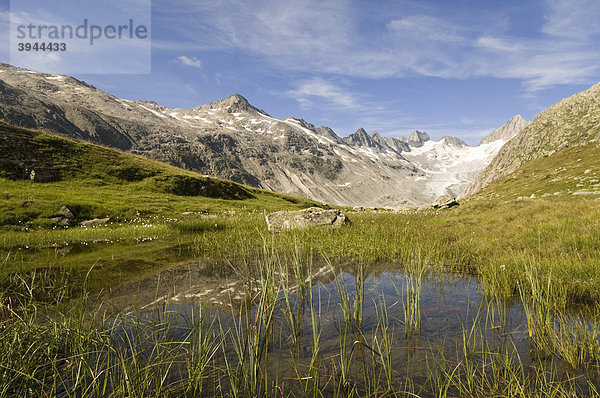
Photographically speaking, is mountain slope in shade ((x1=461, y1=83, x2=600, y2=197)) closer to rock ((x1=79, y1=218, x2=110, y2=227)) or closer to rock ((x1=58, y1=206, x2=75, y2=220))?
rock ((x1=79, y1=218, x2=110, y2=227))

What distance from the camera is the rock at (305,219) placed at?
20.3 metres

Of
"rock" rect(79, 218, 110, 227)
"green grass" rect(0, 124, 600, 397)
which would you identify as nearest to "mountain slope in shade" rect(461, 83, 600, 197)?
"green grass" rect(0, 124, 600, 397)

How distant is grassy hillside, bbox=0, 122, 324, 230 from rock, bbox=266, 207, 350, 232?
1595 centimetres

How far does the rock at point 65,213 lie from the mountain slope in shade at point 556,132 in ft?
312

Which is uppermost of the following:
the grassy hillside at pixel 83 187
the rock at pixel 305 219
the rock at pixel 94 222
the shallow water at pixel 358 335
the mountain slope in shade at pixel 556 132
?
the mountain slope in shade at pixel 556 132

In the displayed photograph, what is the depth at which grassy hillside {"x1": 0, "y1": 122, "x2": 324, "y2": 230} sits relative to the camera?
87.5 ft

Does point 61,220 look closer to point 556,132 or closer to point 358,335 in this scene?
point 358,335

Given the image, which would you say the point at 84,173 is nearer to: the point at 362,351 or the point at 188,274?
the point at 188,274

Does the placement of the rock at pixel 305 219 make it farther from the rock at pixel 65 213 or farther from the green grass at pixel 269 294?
the rock at pixel 65 213

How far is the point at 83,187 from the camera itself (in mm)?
42938

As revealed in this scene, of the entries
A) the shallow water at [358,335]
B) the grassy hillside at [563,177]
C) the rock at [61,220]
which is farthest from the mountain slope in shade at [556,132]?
the rock at [61,220]

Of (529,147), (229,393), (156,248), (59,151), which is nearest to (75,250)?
(156,248)

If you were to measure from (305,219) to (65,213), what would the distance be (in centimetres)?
2215

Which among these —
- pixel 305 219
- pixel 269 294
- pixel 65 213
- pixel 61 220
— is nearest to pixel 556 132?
pixel 305 219
